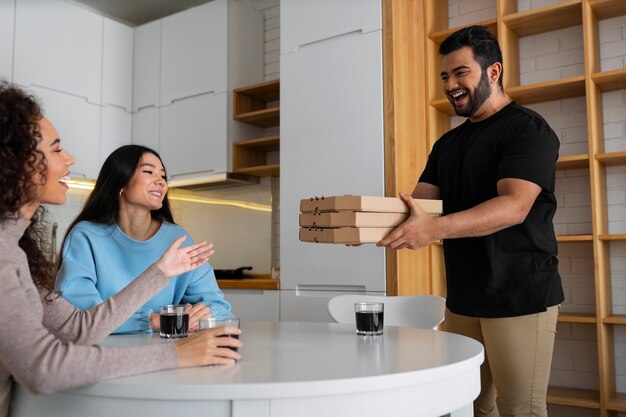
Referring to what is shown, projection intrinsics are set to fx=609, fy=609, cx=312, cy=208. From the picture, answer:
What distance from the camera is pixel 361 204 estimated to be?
1486 millimetres

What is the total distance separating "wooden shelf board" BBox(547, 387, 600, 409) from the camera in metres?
2.79

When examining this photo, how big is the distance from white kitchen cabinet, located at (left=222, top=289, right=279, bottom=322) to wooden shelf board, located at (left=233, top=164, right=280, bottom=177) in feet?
2.57

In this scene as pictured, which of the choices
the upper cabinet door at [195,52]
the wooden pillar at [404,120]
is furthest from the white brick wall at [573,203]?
the upper cabinet door at [195,52]

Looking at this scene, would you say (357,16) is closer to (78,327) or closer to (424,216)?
(424,216)

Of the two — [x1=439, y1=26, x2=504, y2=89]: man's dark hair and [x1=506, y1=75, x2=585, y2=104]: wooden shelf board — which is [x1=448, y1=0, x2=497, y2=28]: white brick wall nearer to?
[x1=506, y1=75, x2=585, y2=104]: wooden shelf board

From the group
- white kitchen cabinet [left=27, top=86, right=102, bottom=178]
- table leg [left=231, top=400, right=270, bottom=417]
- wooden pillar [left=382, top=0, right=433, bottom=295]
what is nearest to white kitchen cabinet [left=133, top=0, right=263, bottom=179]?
white kitchen cabinet [left=27, top=86, right=102, bottom=178]

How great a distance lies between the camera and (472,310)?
1.83 metres

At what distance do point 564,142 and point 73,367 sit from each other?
110 inches

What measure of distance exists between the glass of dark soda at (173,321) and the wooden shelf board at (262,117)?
2.45m

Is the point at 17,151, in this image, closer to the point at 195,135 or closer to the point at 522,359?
the point at 522,359

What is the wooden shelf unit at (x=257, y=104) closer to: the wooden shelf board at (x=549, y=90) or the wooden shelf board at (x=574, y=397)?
the wooden shelf board at (x=549, y=90)

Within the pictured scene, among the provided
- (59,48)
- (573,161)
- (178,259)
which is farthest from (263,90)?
(178,259)

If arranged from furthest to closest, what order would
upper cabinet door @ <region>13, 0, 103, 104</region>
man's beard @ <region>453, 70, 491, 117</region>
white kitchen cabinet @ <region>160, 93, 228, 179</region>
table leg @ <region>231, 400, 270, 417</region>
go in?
white kitchen cabinet @ <region>160, 93, 228, 179</region>
upper cabinet door @ <region>13, 0, 103, 104</region>
man's beard @ <region>453, 70, 491, 117</region>
table leg @ <region>231, 400, 270, 417</region>

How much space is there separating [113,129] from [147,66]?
53 centimetres
